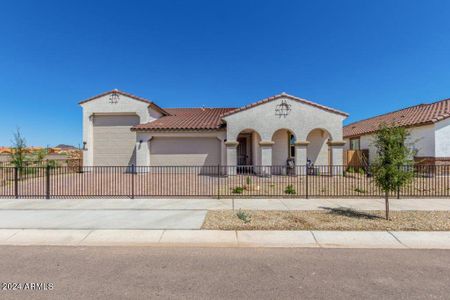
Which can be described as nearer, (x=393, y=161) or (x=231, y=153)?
(x=393, y=161)

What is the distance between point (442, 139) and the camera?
Result: 48.1 ft

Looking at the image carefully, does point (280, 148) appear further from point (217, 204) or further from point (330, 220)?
point (330, 220)

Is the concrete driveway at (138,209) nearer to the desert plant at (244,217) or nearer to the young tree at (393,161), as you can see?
the desert plant at (244,217)

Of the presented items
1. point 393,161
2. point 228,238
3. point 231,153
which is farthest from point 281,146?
point 228,238

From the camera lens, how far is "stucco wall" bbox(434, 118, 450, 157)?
1462cm

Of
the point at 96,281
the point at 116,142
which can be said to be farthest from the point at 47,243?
the point at 116,142

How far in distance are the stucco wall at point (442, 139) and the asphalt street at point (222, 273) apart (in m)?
14.3

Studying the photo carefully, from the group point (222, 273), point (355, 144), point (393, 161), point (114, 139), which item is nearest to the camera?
point (222, 273)

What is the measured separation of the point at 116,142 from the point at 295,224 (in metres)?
16.5

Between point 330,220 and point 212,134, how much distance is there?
1148 centimetres

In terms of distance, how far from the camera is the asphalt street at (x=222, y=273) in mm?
3109

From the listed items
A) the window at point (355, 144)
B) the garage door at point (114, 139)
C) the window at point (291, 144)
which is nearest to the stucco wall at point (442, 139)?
the window at point (355, 144)

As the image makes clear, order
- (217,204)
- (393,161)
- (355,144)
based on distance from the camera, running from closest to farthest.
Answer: (393,161) → (217,204) → (355,144)

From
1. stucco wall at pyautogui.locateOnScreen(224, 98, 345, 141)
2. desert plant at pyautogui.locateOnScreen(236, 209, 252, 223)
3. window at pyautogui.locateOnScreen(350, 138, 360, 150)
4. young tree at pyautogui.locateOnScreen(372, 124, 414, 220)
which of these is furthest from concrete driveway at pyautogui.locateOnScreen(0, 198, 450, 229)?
window at pyautogui.locateOnScreen(350, 138, 360, 150)
